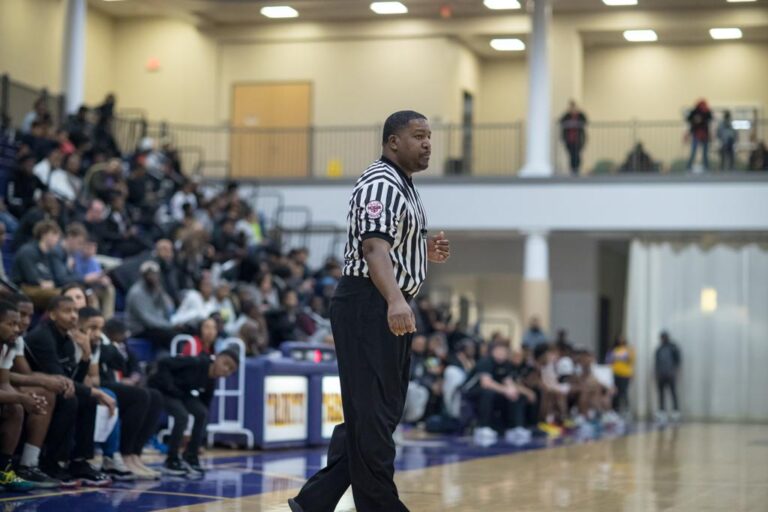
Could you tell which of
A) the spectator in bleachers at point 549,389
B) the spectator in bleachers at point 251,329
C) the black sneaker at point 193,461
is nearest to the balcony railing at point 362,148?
the spectator in bleachers at point 549,389

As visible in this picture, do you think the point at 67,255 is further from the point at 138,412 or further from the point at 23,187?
the point at 138,412

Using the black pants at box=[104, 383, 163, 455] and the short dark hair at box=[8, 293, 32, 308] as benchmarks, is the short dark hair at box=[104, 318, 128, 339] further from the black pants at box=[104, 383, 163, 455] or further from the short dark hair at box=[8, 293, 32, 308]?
the short dark hair at box=[8, 293, 32, 308]

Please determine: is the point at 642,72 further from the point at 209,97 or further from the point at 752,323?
the point at 209,97

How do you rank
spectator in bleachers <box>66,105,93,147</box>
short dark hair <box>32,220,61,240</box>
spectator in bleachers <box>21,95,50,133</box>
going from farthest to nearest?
spectator in bleachers <box>66,105,93,147</box> → spectator in bleachers <box>21,95,50,133</box> → short dark hair <box>32,220,61,240</box>

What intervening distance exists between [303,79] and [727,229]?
34.6 feet

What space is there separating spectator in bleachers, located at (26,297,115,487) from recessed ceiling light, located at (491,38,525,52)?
2183 centimetres

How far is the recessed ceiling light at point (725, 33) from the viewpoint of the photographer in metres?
28.8

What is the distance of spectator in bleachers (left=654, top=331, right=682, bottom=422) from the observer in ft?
82.4

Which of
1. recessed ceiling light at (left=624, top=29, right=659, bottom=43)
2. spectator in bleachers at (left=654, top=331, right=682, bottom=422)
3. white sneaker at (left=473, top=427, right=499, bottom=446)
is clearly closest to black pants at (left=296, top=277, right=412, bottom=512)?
white sneaker at (left=473, top=427, right=499, bottom=446)

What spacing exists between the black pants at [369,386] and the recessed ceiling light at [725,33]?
24886mm

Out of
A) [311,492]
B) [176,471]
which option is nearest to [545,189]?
[176,471]

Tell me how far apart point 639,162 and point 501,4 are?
14.6 feet

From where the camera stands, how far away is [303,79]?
29906mm

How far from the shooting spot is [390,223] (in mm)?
5582
